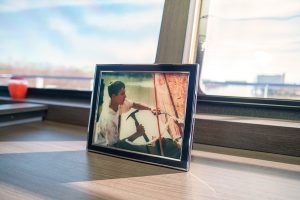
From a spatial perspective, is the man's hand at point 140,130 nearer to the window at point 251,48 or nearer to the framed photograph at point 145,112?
the framed photograph at point 145,112

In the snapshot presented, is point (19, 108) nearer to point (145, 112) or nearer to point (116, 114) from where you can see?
point (116, 114)

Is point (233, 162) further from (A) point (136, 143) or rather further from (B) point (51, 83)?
(B) point (51, 83)

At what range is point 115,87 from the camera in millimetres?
875

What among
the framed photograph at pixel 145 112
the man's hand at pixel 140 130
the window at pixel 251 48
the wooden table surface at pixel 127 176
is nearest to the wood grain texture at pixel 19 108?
the wooden table surface at pixel 127 176

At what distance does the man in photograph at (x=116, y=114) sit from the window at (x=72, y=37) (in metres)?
0.57

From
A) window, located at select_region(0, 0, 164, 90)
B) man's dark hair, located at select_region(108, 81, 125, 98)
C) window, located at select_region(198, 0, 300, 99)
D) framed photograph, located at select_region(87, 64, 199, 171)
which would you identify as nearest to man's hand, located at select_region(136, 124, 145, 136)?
framed photograph, located at select_region(87, 64, 199, 171)

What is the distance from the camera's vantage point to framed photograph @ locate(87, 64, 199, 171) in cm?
73

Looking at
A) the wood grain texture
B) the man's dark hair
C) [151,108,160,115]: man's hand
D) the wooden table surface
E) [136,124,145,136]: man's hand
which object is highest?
the man's dark hair

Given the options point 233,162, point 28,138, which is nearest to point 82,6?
point 28,138

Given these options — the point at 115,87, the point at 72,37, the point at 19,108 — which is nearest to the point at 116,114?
the point at 115,87

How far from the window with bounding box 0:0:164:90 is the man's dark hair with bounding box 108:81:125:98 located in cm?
55

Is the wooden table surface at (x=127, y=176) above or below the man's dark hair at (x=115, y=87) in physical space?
below

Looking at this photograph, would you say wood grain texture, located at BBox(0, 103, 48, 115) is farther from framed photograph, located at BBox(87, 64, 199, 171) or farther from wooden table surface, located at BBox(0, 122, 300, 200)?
framed photograph, located at BBox(87, 64, 199, 171)

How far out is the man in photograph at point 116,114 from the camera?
0.81m
